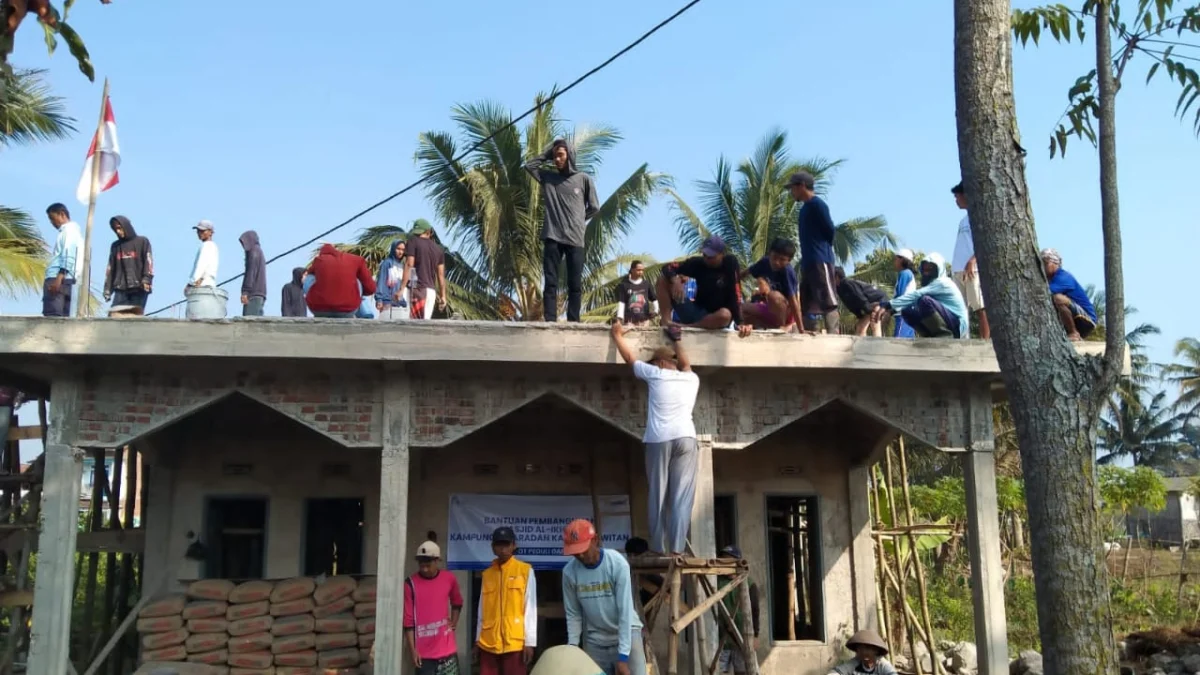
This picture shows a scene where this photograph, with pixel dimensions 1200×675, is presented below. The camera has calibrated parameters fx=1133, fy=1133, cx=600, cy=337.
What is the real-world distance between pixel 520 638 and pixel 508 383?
282cm

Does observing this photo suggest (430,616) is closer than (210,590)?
Yes

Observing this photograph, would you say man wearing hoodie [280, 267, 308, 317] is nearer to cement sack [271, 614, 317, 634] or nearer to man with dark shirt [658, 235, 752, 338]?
cement sack [271, 614, 317, 634]

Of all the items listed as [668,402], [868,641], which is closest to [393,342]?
[668,402]

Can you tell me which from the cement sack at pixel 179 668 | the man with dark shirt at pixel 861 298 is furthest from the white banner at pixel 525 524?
the man with dark shirt at pixel 861 298

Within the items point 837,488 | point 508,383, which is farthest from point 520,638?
point 837,488

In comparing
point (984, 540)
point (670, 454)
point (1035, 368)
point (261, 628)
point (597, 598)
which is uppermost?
point (1035, 368)

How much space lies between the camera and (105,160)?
444 inches

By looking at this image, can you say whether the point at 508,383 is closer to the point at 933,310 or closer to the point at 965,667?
the point at 933,310

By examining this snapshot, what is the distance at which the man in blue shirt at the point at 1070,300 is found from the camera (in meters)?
10.6

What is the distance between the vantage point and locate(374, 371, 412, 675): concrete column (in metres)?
9.85

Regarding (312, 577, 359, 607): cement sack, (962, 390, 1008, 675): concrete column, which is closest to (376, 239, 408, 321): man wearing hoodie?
(312, 577, 359, 607): cement sack

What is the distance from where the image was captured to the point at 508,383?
34.2 ft

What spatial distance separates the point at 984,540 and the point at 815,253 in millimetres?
3183

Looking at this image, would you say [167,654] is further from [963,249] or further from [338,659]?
[963,249]
